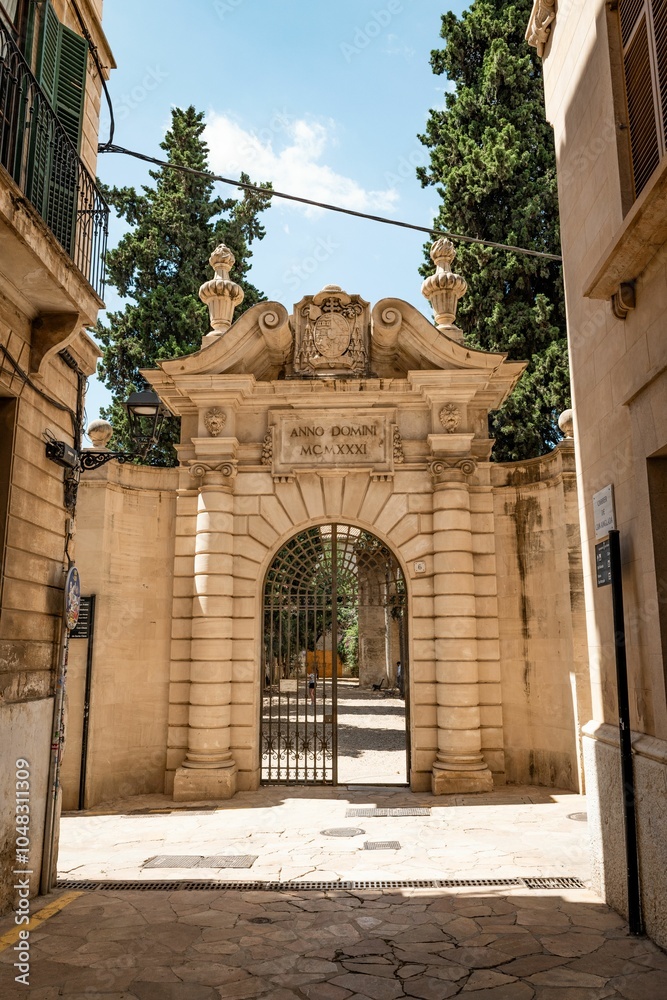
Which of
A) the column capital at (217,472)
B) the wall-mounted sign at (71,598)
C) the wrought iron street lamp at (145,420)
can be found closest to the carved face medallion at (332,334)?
the column capital at (217,472)

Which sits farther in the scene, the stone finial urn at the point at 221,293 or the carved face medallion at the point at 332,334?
the stone finial urn at the point at 221,293

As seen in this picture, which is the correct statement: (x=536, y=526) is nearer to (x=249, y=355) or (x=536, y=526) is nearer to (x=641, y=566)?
(x=249, y=355)

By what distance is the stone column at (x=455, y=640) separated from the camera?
1012cm

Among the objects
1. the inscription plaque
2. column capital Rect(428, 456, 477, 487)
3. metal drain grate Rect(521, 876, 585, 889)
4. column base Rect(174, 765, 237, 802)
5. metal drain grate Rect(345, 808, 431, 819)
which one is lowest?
metal drain grate Rect(521, 876, 585, 889)

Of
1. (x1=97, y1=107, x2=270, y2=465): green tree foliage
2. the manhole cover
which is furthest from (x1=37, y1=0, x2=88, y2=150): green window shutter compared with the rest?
(x1=97, y1=107, x2=270, y2=465): green tree foliage

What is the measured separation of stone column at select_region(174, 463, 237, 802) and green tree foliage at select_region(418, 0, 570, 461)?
942 centimetres

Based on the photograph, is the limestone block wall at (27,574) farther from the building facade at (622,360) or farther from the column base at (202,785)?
the building facade at (622,360)

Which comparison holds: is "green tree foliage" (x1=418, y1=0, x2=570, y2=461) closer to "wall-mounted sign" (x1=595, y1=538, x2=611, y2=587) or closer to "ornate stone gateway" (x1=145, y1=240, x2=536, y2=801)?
"ornate stone gateway" (x1=145, y1=240, x2=536, y2=801)

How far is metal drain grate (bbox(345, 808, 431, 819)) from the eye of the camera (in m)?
9.12

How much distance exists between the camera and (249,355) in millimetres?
11273

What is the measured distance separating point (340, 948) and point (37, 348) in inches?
202

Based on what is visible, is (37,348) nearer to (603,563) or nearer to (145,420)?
(145,420)

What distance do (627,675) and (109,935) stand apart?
13.6ft

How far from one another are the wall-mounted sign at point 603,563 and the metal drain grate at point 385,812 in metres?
4.72
